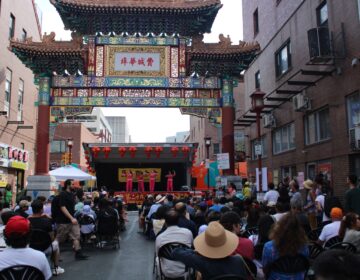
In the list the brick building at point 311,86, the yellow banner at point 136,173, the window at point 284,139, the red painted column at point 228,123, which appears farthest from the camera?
the yellow banner at point 136,173

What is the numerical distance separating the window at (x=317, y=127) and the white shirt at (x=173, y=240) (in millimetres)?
11493

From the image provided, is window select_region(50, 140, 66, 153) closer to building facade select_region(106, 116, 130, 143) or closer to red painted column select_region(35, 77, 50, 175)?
red painted column select_region(35, 77, 50, 175)

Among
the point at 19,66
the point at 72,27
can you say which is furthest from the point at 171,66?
the point at 19,66

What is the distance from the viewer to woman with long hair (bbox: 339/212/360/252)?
570 centimetres

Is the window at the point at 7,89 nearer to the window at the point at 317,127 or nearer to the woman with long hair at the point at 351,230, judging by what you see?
the window at the point at 317,127

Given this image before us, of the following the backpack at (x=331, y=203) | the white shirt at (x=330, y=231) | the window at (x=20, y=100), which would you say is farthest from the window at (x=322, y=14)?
the window at (x=20, y=100)

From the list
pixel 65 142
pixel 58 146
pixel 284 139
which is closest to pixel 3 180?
pixel 284 139

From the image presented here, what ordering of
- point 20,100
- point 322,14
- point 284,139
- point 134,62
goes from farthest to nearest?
1. point 20,100
2. point 284,139
3. point 134,62
4. point 322,14

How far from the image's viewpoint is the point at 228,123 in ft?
A: 63.5

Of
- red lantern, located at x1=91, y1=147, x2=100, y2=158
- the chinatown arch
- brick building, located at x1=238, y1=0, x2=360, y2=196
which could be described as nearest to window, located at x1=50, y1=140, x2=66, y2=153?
red lantern, located at x1=91, y1=147, x2=100, y2=158

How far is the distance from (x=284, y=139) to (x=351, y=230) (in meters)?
15.4

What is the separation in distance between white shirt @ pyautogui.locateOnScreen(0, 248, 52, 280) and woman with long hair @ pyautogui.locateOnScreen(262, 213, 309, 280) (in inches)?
102

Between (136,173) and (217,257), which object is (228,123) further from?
(136,173)

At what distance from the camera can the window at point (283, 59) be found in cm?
1998
